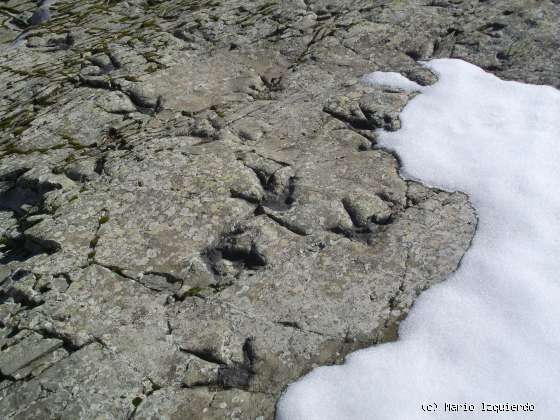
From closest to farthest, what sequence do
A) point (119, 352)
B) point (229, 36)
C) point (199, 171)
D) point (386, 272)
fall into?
1. point (119, 352)
2. point (386, 272)
3. point (199, 171)
4. point (229, 36)

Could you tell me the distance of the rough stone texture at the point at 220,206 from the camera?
442cm

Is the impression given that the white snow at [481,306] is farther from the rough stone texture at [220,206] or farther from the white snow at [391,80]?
the white snow at [391,80]

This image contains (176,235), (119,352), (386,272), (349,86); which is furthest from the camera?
(349,86)

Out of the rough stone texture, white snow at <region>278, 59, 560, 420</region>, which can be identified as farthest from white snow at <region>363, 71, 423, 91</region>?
white snow at <region>278, 59, 560, 420</region>

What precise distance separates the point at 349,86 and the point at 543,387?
4835mm

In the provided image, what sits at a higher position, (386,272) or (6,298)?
(386,272)

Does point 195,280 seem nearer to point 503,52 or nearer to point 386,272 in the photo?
point 386,272

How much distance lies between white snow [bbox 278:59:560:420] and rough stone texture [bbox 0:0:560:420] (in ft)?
0.73

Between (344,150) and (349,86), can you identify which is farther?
(349,86)

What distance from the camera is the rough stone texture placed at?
4422 mm

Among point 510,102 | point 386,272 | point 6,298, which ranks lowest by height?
point 6,298

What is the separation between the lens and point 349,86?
748cm

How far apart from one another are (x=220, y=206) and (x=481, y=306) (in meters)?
2.84

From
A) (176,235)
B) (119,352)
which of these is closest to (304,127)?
(176,235)
